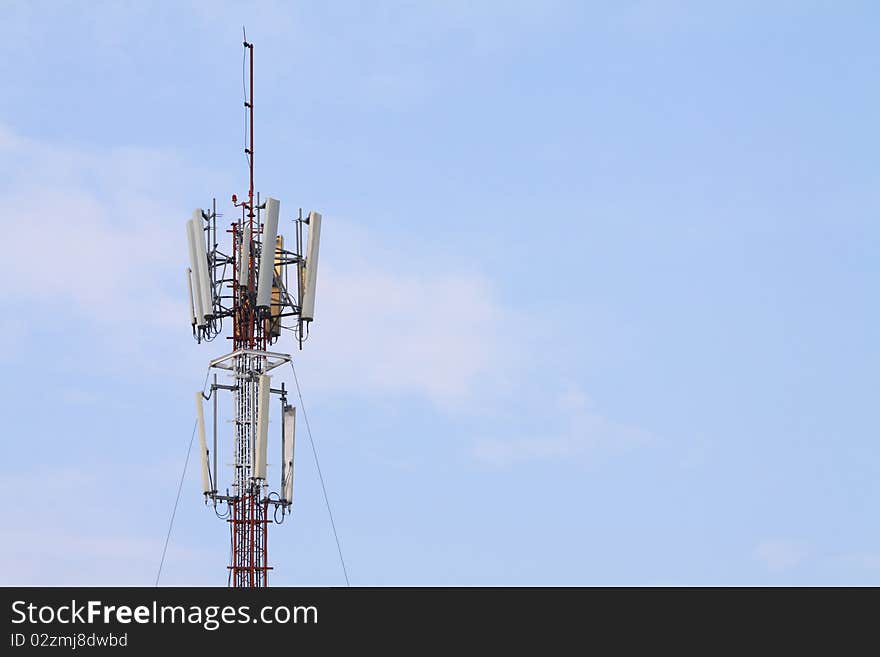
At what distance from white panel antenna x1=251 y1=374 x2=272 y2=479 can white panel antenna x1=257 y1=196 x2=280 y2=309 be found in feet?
11.0

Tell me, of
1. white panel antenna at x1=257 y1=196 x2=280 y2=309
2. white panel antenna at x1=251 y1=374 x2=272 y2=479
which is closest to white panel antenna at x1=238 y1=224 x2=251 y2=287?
white panel antenna at x1=257 y1=196 x2=280 y2=309

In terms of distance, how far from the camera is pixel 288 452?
252 feet

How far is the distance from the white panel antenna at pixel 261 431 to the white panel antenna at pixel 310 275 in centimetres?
360

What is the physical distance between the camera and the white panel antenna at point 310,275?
252 feet

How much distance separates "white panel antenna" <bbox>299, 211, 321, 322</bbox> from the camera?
76.7 m

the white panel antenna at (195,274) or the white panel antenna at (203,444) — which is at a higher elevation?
the white panel antenna at (195,274)

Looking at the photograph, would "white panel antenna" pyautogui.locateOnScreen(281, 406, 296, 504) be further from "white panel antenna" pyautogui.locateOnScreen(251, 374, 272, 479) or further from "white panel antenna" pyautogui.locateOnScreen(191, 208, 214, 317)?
"white panel antenna" pyautogui.locateOnScreen(191, 208, 214, 317)

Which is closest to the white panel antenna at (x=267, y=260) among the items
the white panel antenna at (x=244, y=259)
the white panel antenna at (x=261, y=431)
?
the white panel antenna at (x=244, y=259)

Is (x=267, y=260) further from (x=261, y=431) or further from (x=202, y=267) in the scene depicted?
(x=261, y=431)

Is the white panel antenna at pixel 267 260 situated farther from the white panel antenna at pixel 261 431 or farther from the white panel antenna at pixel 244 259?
the white panel antenna at pixel 261 431
